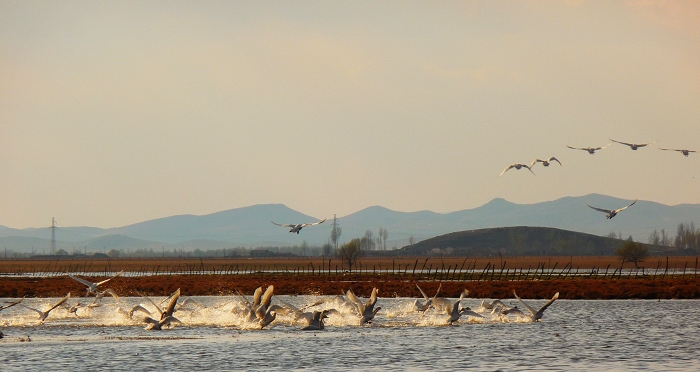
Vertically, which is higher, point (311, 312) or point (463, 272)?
point (463, 272)

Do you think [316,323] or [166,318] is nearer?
[166,318]

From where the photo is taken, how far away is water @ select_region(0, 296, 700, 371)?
31.2 meters

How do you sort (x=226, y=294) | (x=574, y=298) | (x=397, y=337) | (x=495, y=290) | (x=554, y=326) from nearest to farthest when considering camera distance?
(x=397, y=337) → (x=554, y=326) → (x=574, y=298) → (x=495, y=290) → (x=226, y=294)

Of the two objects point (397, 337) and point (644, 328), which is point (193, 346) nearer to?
point (397, 337)

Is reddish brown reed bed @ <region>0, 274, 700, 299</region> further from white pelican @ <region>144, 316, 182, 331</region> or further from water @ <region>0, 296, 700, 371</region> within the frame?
white pelican @ <region>144, 316, 182, 331</region>

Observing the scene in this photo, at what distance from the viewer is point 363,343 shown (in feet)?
122

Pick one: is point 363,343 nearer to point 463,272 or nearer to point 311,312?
point 311,312

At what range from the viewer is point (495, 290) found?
224 feet

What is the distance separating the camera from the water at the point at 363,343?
31.2m

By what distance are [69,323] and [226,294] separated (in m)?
28.8

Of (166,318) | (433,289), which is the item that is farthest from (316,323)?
(433,289)

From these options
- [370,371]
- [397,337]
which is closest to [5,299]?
[397,337]

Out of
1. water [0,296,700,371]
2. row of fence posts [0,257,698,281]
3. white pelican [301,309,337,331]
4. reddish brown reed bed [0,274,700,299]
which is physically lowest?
water [0,296,700,371]

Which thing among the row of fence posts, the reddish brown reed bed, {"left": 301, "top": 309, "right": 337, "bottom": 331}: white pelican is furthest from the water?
the row of fence posts
